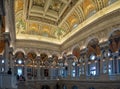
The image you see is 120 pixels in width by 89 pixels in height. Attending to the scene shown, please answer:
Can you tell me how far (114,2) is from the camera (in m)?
20.5

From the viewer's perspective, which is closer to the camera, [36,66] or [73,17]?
[73,17]

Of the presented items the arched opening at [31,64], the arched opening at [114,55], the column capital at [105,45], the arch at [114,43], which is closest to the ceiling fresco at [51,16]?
the column capital at [105,45]

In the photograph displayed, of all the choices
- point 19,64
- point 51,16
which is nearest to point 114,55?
point 51,16

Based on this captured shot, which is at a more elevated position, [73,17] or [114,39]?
[73,17]

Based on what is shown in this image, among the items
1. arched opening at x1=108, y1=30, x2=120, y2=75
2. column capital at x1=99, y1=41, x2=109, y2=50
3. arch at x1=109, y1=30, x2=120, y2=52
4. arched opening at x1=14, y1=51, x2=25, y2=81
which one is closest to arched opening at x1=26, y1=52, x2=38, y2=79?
arched opening at x1=14, y1=51, x2=25, y2=81

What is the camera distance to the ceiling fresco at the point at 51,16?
2375 centimetres

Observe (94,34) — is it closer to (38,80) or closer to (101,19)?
(101,19)

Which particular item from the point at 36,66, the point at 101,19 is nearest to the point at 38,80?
the point at 36,66

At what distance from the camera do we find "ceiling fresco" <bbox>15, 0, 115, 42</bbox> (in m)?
23.8

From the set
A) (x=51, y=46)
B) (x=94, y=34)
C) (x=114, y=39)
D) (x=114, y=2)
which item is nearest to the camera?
(x=114, y=2)

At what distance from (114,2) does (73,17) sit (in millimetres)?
7876

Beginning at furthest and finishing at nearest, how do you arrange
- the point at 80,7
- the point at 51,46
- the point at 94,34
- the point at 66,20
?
the point at 51,46, the point at 66,20, the point at 80,7, the point at 94,34

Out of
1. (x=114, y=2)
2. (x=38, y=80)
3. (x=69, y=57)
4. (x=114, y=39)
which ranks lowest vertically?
(x=38, y=80)

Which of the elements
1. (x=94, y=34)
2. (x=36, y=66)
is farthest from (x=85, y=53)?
(x=36, y=66)
